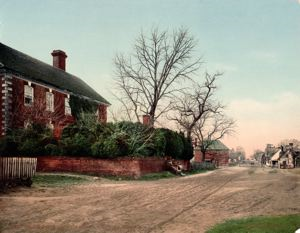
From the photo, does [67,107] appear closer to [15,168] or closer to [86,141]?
[86,141]

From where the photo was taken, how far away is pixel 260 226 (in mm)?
8961

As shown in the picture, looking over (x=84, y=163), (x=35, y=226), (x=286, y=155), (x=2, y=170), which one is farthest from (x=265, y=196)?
(x=286, y=155)

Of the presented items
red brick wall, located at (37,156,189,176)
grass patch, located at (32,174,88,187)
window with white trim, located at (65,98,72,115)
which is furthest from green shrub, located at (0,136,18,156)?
window with white trim, located at (65,98,72,115)

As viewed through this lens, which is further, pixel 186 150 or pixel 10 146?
pixel 186 150

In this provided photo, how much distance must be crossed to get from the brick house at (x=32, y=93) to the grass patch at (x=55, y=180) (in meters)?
8.40

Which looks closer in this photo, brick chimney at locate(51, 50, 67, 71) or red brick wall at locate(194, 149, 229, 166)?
brick chimney at locate(51, 50, 67, 71)

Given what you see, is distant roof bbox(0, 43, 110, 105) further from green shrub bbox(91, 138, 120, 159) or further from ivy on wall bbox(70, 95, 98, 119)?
green shrub bbox(91, 138, 120, 159)

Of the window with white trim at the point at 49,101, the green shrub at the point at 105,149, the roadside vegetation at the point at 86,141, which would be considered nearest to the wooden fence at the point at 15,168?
the roadside vegetation at the point at 86,141

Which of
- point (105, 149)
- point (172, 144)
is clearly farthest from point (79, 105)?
point (105, 149)

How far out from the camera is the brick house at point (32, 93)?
3000cm

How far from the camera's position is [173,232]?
9359 mm

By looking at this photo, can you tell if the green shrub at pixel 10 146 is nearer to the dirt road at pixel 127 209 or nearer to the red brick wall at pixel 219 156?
the dirt road at pixel 127 209

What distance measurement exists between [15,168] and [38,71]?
19.7m

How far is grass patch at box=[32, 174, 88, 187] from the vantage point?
1992 centimetres
